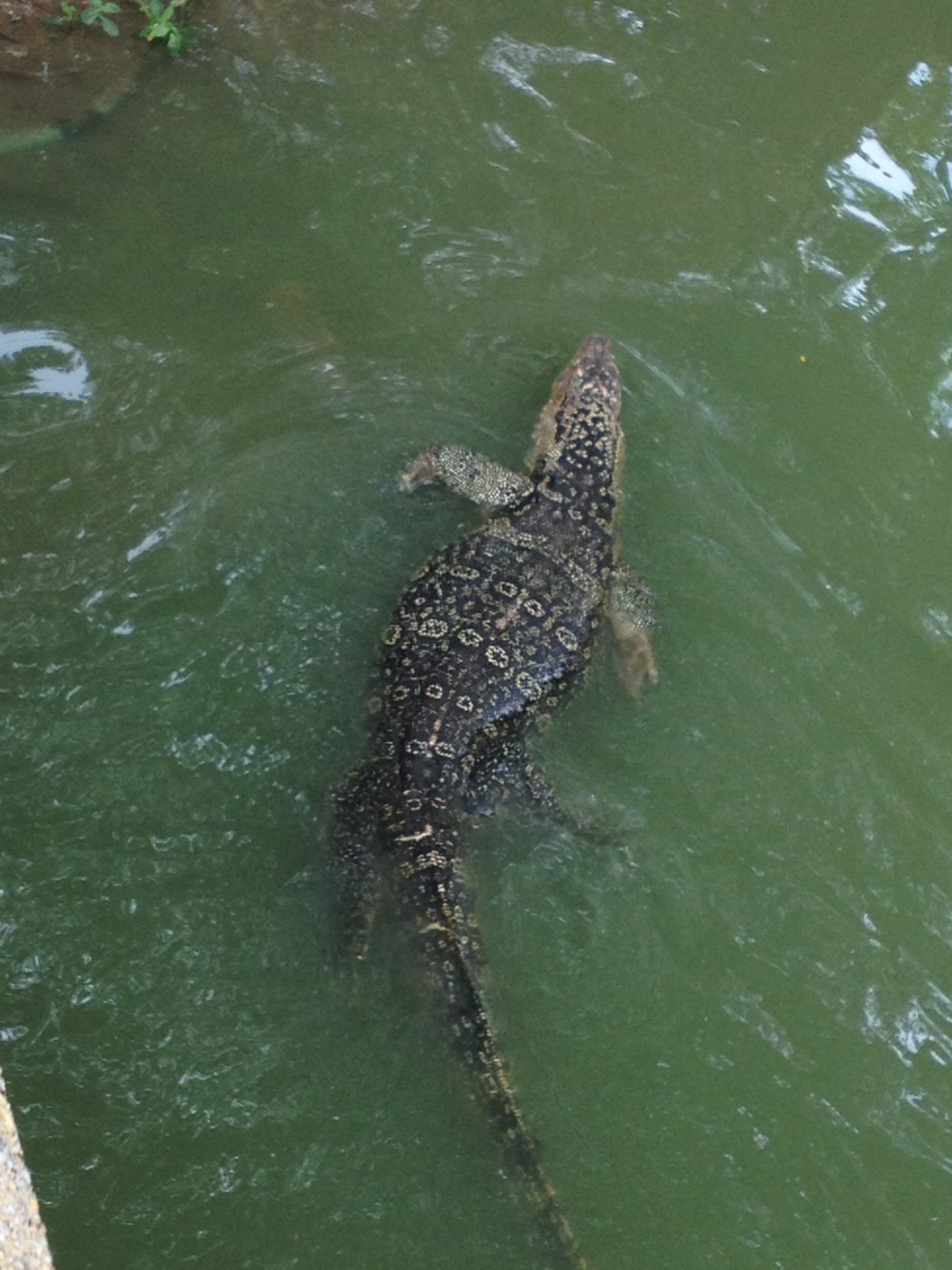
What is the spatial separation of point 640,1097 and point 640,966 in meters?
0.47

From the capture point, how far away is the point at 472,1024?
441 centimetres

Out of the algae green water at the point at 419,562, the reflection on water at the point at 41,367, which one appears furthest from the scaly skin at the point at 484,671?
the reflection on water at the point at 41,367

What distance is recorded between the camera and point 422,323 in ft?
20.6

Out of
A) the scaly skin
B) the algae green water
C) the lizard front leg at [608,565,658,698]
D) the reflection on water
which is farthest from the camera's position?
the reflection on water

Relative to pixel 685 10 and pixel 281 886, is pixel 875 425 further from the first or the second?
pixel 281 886

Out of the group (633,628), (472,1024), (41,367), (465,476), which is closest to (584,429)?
(465,476)

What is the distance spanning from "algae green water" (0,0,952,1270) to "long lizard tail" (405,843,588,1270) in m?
0.11

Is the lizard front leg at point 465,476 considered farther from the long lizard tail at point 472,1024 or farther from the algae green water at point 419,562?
the long lizard tail at point 472,1024

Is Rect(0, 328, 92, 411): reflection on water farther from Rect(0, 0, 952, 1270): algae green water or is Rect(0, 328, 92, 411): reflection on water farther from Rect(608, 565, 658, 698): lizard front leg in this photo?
Rect(608, 565, 658, 698): lizard front leg

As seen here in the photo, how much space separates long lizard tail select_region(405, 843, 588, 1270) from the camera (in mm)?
4188

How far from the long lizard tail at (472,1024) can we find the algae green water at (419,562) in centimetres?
11

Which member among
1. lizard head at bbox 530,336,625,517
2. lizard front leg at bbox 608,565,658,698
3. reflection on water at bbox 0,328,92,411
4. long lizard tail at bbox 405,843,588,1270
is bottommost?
long lizard tail at bbox 405,843,588,1270

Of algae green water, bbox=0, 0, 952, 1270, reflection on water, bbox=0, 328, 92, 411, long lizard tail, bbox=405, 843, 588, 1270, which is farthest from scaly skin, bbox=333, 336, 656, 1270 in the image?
reflection on water, bbox=0, 328, 92, 411

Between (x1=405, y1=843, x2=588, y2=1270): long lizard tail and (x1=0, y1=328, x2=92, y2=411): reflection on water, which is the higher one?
(x1=0, y1=328, x2=92, y2=411): reflection on water
